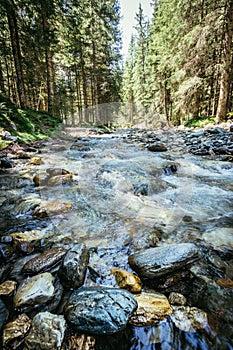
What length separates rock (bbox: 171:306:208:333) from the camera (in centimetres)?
152

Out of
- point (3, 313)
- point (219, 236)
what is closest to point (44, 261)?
point (3, 313)

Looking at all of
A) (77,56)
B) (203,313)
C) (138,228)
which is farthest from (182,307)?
(77,56)

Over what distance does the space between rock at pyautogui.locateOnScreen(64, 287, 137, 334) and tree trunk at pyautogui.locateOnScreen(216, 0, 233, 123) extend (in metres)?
10.9

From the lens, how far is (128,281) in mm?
1874

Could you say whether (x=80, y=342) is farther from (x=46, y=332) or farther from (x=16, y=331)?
(x=16, y=331)

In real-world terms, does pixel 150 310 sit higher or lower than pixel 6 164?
lower

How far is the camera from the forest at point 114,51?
1020 centimetres

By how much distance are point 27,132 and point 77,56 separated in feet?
51.3

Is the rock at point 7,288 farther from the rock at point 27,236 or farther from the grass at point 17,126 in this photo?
the grass at point 17,126

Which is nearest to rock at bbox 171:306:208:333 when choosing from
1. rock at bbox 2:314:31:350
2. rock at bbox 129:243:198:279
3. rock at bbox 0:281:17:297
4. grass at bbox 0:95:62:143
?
rock at bbox 129:243:198:279

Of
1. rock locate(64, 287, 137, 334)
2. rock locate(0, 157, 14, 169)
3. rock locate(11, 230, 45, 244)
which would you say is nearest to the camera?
rock locate(64, 287, 137, 334)

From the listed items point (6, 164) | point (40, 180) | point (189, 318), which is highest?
point (6, 164)

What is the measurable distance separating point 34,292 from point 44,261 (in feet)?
1.36

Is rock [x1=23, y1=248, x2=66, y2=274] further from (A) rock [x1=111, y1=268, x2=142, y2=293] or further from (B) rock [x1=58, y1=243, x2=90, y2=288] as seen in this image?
(A) rock [x1=111, y1=268, x2=142, y2=293]
